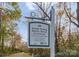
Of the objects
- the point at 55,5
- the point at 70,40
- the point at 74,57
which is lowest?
the point at 74,57

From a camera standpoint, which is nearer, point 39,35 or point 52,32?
point 39,35

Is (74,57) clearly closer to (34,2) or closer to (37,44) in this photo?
(37,44)

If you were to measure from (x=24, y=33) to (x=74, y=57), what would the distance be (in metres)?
1.12

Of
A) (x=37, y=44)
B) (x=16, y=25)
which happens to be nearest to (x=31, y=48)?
(x=37, y=44)

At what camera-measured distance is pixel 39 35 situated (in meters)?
5.05

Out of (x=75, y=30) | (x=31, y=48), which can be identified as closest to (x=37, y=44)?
(x=31, y=48)

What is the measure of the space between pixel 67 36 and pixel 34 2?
3.19 ft

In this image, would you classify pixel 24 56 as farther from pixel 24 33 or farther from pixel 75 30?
pixel 75 30

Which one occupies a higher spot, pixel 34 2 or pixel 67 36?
pixel 34 2

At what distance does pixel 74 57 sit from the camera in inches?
204

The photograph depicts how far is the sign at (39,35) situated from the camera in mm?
5027

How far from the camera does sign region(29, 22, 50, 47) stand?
198 inches

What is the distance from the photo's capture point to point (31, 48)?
5.17 meters

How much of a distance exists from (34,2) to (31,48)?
950mm
